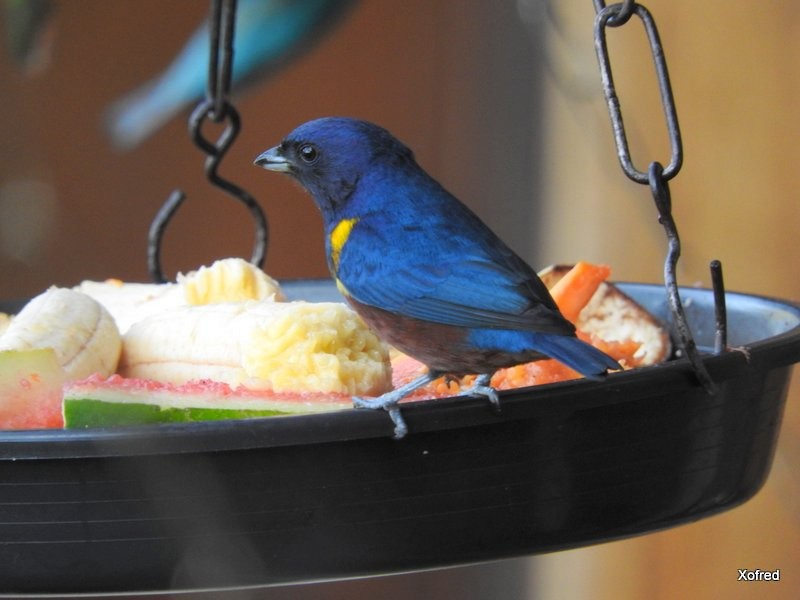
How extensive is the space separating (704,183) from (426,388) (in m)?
1.79

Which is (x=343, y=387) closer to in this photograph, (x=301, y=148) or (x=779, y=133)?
(x=301, y=148)

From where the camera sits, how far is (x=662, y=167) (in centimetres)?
114

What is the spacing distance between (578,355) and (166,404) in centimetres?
39

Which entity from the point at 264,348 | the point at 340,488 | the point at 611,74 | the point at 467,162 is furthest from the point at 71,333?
the point at 467,162

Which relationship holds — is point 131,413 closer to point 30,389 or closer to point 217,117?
point 30,389

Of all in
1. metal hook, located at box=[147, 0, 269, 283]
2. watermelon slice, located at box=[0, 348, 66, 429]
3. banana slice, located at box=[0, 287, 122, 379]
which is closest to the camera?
watermelon slice, located at box=[0, 348, 66, 429]

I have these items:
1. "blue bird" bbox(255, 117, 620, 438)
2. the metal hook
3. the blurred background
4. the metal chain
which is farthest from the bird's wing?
the blurred background

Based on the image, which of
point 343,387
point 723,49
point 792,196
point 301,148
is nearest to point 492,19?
point 723,49

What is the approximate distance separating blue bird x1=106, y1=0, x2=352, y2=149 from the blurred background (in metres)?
0.80

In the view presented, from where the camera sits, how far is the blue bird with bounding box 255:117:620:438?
118cm

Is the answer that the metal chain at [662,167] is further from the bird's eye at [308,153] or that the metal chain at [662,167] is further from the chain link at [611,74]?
the bird's eye at [308,153]

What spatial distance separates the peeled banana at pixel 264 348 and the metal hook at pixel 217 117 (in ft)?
1.94

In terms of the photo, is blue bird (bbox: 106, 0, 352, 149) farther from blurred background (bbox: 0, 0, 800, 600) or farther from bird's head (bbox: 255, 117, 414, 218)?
blurred background (bbox: 0, 0, 800, 600)

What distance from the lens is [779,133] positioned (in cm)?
280
